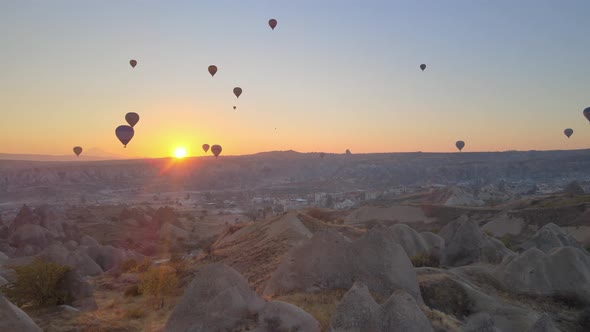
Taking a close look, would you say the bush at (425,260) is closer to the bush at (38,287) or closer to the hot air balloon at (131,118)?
the bush at (38,287)

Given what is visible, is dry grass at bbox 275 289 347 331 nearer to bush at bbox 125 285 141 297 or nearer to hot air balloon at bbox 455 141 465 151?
bush at bbox 125 285 141 297

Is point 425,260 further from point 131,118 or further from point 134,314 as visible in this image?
point 131,118

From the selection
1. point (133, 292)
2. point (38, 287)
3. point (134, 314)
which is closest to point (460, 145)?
point (133, 292)

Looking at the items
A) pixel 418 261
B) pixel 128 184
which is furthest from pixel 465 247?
pixel 128 184

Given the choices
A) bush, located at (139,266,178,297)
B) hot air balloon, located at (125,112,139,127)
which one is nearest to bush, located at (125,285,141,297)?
bush, located at (139,266,178,297)

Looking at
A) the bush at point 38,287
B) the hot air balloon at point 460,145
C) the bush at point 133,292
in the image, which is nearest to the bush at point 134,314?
the bush at point 38,287

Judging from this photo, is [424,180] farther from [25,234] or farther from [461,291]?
[461,291]
